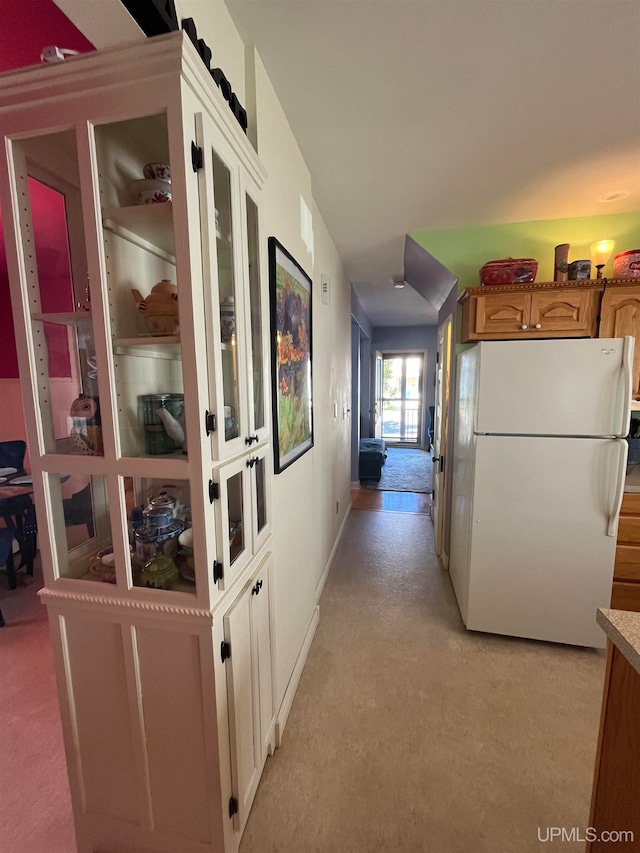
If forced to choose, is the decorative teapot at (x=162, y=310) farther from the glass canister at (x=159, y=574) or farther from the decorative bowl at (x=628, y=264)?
the decorative bowl at (x=628, y=264)

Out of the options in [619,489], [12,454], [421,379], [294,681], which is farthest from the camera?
[421,379]

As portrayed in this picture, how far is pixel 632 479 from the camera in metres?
2.21

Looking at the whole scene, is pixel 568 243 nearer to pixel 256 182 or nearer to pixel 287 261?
pixel 287 261

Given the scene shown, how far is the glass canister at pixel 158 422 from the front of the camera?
103cm

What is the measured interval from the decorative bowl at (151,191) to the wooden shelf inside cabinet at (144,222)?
0.04 metres

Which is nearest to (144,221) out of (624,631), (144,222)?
(144,222)

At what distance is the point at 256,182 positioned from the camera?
4.13ft

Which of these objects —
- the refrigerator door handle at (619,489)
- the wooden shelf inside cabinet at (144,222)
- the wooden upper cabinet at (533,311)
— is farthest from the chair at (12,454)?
the refrigerator door handle at (619,489)

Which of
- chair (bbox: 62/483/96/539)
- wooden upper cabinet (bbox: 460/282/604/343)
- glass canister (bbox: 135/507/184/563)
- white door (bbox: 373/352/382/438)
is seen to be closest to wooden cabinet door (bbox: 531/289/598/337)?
wooden upper cabinet (bbox: 460/282/604/343)

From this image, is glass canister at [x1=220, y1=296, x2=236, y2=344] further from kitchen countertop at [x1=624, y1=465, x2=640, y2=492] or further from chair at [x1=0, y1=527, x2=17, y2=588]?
chair at [x1=0, y1=527, x2=17, y2=588]

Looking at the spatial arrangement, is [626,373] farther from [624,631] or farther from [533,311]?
[624,631]

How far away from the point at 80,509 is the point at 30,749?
129 cm

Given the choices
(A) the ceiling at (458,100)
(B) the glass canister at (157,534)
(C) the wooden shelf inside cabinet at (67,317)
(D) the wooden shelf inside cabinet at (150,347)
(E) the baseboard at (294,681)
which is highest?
(A) the ceiling at (458,100)

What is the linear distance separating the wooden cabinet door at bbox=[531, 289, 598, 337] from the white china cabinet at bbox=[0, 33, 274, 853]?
2007 mm
